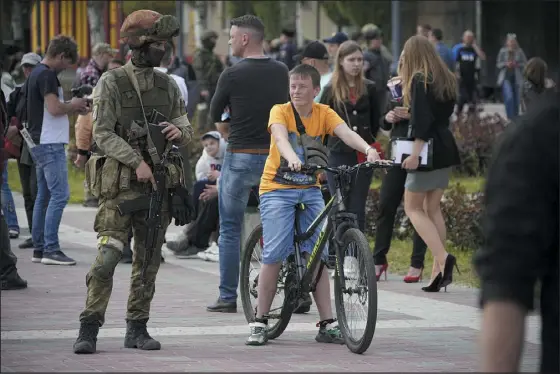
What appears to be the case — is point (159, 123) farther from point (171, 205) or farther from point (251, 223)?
point (251, 223)

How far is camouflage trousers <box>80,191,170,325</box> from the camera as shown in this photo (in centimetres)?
706

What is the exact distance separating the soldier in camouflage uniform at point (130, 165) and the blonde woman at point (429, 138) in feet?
9.39

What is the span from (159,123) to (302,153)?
0.93m

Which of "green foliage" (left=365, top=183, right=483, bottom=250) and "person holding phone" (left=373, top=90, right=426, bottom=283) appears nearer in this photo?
"person holding phone" (left=373, top=90, right=426, bottom=283)

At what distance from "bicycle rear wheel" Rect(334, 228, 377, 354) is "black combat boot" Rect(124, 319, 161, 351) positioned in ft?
3.44

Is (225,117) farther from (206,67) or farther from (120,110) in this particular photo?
(206,67)

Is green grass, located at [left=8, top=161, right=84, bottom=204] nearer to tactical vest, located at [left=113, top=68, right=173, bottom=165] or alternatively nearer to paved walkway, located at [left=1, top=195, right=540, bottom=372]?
paved walkway, located at [left=1, top=195, right=540, bottom=372]

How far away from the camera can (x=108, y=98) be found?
23.3 ft

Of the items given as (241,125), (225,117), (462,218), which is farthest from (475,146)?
(241,125)

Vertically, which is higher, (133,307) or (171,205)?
(171,205)

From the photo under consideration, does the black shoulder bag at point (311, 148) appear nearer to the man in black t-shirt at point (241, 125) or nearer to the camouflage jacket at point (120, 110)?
the camouflage jacket at point (120, 110)

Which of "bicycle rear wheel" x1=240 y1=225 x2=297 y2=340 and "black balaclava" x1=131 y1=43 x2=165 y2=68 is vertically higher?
"black balaclava" x1=131 y1=43 x2=165 y2=68

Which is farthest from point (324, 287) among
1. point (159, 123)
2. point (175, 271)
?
point (175, 271)

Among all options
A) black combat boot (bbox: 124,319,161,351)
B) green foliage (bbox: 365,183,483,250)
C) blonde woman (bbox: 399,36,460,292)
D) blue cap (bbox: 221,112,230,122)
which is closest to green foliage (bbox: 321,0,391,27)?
green foliage (bbox: 365,183,483,250)
